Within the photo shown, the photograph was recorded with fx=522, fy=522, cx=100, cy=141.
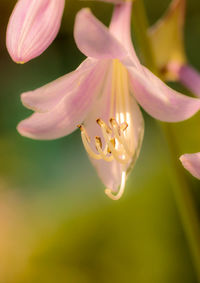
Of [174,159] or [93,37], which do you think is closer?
[93,37]

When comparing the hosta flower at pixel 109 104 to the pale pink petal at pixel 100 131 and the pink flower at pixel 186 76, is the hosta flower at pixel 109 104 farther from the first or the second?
the pink flower at pixel 186 76

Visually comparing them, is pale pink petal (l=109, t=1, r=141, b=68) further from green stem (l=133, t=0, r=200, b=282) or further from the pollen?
the pollen

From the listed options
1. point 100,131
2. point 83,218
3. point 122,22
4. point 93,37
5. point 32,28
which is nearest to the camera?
point 93,37

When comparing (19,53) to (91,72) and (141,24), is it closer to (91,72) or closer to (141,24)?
(91,72)

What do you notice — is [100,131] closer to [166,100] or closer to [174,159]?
[174,159]

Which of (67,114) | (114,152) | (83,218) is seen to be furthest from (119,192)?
(83,218)

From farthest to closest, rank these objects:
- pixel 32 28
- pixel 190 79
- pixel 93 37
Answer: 1. pixel 190 79
2. pixel 32 28
3. pixel 93 37
